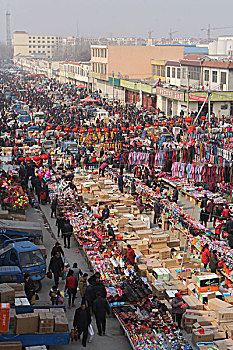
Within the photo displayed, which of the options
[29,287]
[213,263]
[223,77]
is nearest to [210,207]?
[213,263]

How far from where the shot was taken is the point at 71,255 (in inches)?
595

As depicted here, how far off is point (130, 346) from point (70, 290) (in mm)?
2133

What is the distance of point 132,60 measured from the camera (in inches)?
2442

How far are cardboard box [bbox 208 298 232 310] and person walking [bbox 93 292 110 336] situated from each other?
225 centimetres

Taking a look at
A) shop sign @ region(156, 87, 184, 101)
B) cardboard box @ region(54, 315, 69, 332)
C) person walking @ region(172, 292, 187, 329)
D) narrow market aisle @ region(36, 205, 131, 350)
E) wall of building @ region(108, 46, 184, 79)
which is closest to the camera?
cardboard box @ region(54, 315, 69, 332)

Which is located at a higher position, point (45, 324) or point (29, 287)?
point (45, 324)

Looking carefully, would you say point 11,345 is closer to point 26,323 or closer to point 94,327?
point 26,323

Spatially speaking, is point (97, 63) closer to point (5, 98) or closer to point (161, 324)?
point (5, 98)

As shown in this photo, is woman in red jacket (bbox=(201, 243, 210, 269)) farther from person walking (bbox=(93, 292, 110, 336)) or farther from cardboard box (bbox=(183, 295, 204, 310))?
person walking (bbox=(93, 292, 110, 336))

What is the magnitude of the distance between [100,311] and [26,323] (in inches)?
67.8

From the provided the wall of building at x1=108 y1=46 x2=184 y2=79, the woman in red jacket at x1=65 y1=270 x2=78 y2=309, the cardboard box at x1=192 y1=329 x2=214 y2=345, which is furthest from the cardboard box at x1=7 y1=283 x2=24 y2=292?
the wall of building at x1=108 y1=46 x2=184 y2=79

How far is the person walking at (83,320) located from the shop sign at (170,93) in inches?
1223

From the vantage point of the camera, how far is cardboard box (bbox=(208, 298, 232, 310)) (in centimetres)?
1115

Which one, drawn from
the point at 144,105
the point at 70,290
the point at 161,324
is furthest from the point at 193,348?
the point at 144,105
